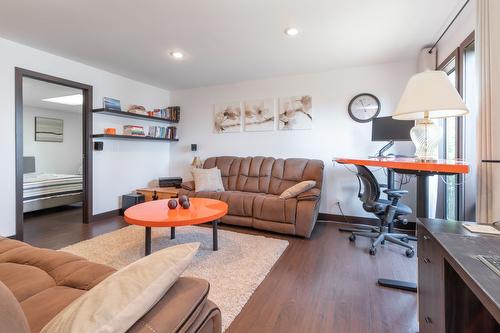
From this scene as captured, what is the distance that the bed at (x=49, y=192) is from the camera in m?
3.92

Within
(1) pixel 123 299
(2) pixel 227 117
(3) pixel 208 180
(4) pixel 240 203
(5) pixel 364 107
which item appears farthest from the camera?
(2) pixel 227 117

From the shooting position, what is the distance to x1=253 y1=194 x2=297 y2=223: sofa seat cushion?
120 inches

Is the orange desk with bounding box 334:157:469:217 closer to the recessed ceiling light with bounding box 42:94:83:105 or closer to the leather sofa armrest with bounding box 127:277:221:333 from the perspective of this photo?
A: the leather sofa armrest with bounding box 127:277:221:333

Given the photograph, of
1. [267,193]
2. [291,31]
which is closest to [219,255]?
[267,193]

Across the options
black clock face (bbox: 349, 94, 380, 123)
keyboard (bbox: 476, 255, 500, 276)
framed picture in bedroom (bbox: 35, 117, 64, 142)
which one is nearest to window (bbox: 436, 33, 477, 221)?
black clock face (bbox: 349, 94, 380, 123)

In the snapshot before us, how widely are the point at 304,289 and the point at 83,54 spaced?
12.2 ft

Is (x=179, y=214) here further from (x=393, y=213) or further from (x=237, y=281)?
(x=393, y=213)

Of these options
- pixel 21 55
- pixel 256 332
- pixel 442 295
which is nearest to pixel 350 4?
pixel 442 295

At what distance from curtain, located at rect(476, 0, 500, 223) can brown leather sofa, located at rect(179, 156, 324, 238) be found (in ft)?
5.40

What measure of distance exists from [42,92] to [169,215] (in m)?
4.20

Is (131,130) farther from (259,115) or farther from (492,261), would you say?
(492,261)

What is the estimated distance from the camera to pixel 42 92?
4.52m

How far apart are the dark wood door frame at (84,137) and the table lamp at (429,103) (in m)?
3.88

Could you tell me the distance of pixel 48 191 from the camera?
4.15 meters
